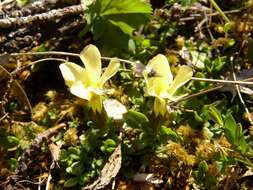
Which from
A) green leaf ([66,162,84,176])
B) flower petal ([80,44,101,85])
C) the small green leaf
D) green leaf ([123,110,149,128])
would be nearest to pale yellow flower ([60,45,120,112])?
flower petal ([80,44,101,85])

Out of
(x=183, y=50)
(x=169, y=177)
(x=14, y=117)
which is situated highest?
(x=183, y=50)

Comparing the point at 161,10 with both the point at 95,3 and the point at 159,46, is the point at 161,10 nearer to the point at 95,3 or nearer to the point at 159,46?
the point at 159,46

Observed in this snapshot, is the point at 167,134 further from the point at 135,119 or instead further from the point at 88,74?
the point at 88,74

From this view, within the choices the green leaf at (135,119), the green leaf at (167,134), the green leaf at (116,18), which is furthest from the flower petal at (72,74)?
the green leaf at (116,18)

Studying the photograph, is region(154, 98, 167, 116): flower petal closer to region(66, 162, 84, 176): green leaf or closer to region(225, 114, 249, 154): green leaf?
region(225, 114, 249, 154): green leaf

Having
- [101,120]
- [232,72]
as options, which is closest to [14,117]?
[101,120]

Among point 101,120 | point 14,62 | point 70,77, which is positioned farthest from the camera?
point 14,62

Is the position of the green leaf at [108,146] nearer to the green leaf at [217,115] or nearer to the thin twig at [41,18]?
the green leaf at [217,115]

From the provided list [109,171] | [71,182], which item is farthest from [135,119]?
[71,182]
